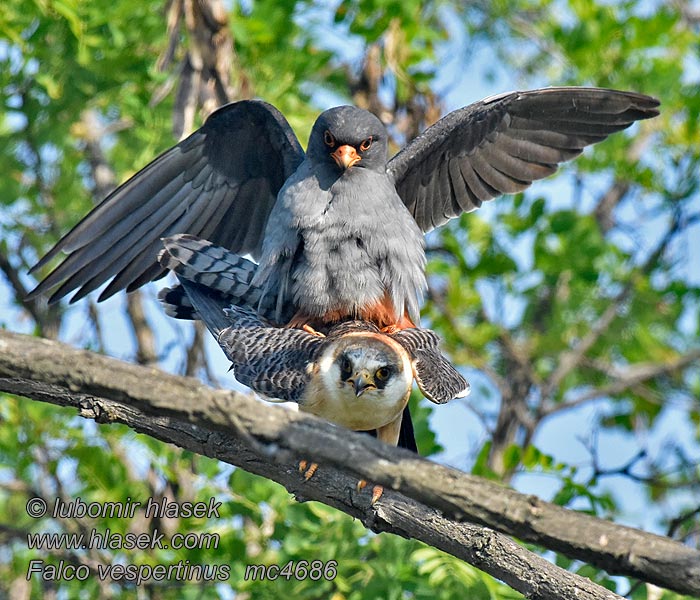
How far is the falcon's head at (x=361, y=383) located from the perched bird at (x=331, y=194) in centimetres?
76

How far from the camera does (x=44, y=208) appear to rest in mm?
6746

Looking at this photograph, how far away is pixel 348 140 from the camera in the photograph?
15.4 feet

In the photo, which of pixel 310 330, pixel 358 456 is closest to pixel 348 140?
pixel 310 330

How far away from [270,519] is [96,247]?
68.3 inches

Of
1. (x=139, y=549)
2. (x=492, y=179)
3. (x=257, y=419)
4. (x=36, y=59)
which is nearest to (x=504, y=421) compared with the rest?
(x=492, y=179)

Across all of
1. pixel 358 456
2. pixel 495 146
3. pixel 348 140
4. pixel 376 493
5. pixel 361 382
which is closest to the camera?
pixel 358 456

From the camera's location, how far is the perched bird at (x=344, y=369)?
382 centimetres

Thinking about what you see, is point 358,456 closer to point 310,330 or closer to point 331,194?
point 310,330

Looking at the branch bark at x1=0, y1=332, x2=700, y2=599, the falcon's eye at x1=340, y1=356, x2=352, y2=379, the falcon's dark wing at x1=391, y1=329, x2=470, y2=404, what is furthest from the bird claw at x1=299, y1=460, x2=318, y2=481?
the branch bark at x1=0, y1=332, x2=700, y2=599

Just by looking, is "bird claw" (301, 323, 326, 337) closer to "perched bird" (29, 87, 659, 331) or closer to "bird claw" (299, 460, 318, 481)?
"perched bird" (29, 87, 659, 331)

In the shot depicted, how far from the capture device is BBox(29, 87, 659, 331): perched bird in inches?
183

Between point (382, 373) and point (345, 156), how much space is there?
130cm

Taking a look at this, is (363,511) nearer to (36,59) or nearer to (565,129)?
(565,129)

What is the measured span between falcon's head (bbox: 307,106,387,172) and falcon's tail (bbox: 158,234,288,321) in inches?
27.5
